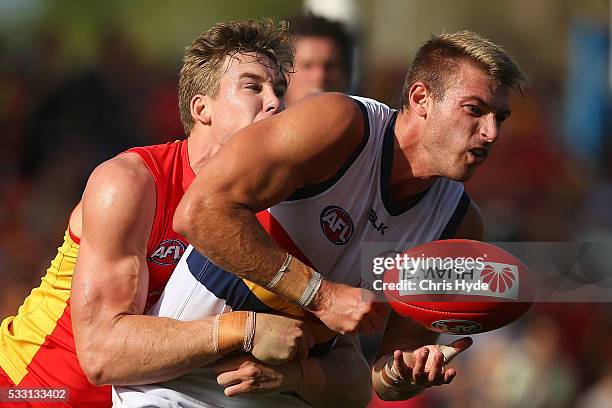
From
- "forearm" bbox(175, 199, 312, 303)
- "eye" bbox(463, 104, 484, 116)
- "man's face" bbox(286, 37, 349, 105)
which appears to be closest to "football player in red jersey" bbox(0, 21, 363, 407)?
"forearm" bbox(175, 199, 312, 303)

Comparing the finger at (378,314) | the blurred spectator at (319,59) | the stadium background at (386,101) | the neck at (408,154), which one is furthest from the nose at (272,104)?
the stadium background at (386,101)

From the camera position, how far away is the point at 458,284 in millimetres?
3875

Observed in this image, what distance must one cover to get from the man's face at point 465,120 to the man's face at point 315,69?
6.19 feet

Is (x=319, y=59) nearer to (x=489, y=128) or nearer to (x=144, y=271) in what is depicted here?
(x=489, y=128)

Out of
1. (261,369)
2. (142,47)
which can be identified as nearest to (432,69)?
(261,369)

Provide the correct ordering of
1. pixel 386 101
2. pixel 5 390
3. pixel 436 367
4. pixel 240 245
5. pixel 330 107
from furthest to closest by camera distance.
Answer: pixel 386 101 < pixel 5 390 < pixel 436 367 < pixel 330 107 < pixel 240 245

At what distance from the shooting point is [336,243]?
4199 millimetres

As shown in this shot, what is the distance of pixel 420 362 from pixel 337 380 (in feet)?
1.98

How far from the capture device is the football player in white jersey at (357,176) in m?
3.71

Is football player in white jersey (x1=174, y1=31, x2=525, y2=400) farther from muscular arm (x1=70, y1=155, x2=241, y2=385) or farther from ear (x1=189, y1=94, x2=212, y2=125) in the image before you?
ear (x1=189, y1=94, x2=212, y2=125)

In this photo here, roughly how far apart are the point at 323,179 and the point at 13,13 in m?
7.54

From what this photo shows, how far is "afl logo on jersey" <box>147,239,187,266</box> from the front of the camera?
4.17m

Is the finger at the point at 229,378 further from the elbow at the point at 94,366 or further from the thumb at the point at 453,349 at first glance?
the thumb at the point at 453,349

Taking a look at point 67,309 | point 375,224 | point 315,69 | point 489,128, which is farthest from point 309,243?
point 315,69
